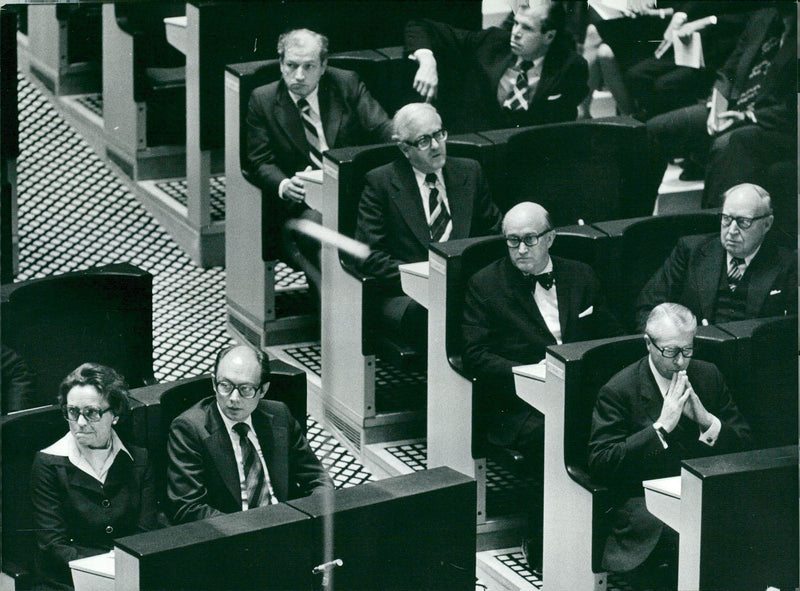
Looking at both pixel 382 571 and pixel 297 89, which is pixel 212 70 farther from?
pixel 382 571

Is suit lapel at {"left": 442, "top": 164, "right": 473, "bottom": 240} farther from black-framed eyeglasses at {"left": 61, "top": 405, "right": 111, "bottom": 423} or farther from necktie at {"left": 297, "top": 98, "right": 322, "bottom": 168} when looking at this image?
black-framed eyeglasses at {"left": 61, "top": 405, "right": 111, "bottom": 423}

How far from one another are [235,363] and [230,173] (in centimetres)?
88

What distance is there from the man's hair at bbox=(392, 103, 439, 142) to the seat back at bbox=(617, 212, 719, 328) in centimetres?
44

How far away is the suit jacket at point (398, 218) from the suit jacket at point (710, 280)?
38 cm

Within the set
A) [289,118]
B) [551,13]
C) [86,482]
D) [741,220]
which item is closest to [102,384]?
[86,482]

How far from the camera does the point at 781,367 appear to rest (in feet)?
9.34

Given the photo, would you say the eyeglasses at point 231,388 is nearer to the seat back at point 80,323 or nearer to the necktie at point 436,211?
the seat back at point 80,323

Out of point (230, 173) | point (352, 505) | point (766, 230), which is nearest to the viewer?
point (352, 505)

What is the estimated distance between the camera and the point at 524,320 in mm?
3055

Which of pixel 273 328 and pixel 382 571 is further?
pixel 273 328

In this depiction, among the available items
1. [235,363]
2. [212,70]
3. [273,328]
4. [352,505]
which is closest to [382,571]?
[352,505]

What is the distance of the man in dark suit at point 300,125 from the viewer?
10.9ft

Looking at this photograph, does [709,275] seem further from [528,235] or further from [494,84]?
[494,84]

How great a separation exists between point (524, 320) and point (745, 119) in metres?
0.63
